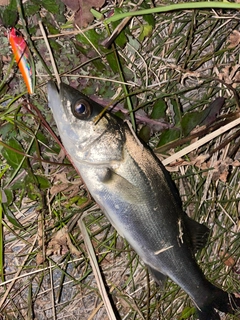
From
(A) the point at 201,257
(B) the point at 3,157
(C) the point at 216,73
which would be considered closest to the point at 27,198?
(B) the point at 3,157

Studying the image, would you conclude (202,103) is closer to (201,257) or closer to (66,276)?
(201,257)

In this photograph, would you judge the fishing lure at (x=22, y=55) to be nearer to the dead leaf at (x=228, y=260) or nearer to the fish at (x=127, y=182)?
the fish at (x=127, y=182)

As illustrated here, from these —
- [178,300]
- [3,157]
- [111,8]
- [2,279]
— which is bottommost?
[178,300]

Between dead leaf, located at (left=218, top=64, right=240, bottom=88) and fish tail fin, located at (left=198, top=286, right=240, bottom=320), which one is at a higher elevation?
dead leaf, located at (left=218, top=64, right=240, bottom=88)

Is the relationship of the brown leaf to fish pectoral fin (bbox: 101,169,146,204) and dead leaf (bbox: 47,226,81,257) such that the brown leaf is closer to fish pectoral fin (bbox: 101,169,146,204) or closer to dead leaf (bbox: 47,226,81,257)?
fish pectoral fin (bbox: 101,169,146,204)

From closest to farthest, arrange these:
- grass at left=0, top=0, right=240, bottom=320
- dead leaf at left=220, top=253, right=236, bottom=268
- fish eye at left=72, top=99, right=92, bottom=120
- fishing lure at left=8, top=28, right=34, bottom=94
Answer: fish eye at left=72, top=99, right=92, bottom=120
fishing lure at left=8, top=28, right=34, bottom=94
grass at left=0, top=0, right=240, bottom=320
dead leaf at left=220, top=253, right=236, bottom=268

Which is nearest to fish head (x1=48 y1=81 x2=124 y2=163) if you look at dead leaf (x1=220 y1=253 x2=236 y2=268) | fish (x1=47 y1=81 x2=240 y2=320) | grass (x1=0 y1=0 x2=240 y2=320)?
fish (x1=47 y1=81 x2=240 y2=320)
